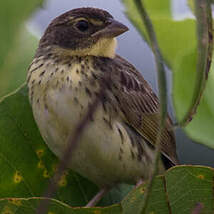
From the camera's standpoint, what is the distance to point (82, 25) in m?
2.55

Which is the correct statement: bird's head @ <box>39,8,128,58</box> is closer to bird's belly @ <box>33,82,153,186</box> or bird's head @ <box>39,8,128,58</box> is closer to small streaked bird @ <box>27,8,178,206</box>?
small streaked bird @ <box>27,8,178,206</box>

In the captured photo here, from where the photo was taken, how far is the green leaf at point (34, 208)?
1.25m

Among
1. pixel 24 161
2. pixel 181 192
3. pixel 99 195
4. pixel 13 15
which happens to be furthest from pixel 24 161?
pixel 13 15

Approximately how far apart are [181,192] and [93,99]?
0.87 meters

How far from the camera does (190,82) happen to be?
1.33 m

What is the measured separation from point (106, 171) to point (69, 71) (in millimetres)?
520

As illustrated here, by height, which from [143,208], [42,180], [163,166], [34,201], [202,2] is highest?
[202,2]

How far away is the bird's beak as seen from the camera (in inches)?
92.9

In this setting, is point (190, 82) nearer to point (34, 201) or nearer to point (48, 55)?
point (34, 201)

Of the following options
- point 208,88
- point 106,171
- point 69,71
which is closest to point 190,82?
point 208,88

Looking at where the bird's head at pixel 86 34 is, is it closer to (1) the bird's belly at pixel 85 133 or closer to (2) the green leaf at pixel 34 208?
(1) the bird's belly at pixel 85 133

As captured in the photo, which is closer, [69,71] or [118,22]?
[69,71]

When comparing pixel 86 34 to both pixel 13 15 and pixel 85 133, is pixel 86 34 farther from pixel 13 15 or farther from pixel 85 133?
pixel 13 15

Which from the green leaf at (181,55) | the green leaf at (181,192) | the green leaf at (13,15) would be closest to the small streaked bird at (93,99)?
the green leaf at (181,55)
